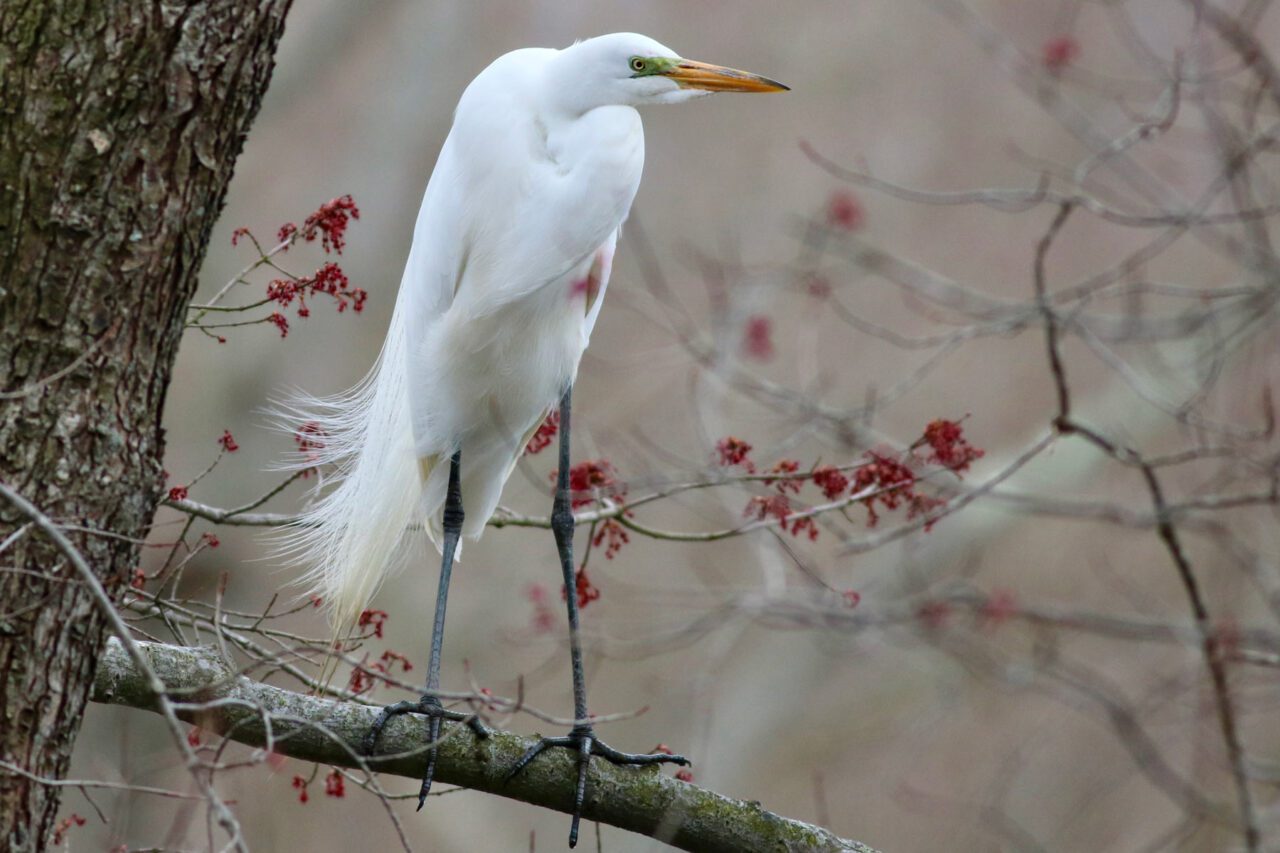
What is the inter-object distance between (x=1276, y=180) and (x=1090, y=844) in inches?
133

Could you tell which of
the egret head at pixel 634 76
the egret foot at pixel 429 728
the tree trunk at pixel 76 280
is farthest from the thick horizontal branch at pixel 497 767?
the egret head at pixel 634 76

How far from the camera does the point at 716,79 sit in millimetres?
2277

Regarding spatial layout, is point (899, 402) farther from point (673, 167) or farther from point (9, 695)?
point (9, 695)

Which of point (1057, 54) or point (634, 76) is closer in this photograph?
point (634, 76)

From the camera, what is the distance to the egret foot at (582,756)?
203 cm

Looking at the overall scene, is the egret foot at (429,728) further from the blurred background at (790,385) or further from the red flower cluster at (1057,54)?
the blurred background at (790,385)

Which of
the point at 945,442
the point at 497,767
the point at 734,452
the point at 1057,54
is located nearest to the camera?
the point at 497,767

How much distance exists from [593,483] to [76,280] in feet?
3.72

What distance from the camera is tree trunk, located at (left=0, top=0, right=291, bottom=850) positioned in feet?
4.72

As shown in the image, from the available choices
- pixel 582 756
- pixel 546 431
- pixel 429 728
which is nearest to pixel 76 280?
pixel 429 728

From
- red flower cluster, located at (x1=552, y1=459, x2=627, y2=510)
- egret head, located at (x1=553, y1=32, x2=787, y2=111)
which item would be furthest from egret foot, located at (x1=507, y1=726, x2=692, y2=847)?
egret head, located at (x1=553, y1=32, x2=787, y2=111)

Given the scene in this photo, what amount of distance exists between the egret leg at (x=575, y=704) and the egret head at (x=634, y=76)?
2.03 feet

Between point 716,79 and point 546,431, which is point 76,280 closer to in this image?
point 716,79

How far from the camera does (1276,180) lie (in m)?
5.42
